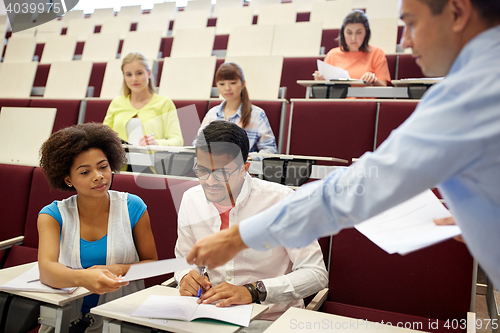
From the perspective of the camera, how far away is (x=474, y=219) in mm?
296

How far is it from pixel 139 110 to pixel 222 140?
35.2 inches

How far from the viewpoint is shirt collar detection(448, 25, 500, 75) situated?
0.28 meters

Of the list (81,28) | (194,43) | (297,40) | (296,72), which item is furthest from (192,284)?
(81,28)

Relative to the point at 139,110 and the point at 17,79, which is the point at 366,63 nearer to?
the point at 139,110

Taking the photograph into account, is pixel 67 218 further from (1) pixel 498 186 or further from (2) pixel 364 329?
(1) pixel 498 186

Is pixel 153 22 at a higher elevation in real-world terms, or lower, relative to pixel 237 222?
higher

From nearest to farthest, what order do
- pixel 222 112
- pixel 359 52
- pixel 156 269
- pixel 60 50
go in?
1. pixel 156 269
2. pixel 222 112
3. pixel 359 52
4. pixel 60 50

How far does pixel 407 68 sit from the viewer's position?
1.84 meters

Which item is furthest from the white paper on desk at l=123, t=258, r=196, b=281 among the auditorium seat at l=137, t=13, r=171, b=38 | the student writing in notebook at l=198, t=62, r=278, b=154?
the auditorium seat at l=137, t=13, r=171, b=38

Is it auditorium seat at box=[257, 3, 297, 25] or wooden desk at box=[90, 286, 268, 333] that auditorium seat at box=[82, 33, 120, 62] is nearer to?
auditorium seat at box=[257, 3, 297, 25]

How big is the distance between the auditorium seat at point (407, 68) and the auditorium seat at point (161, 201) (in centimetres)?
137

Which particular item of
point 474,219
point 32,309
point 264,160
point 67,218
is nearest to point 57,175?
point 67,218

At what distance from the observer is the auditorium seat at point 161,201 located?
92 centimetres

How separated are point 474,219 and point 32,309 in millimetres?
612
